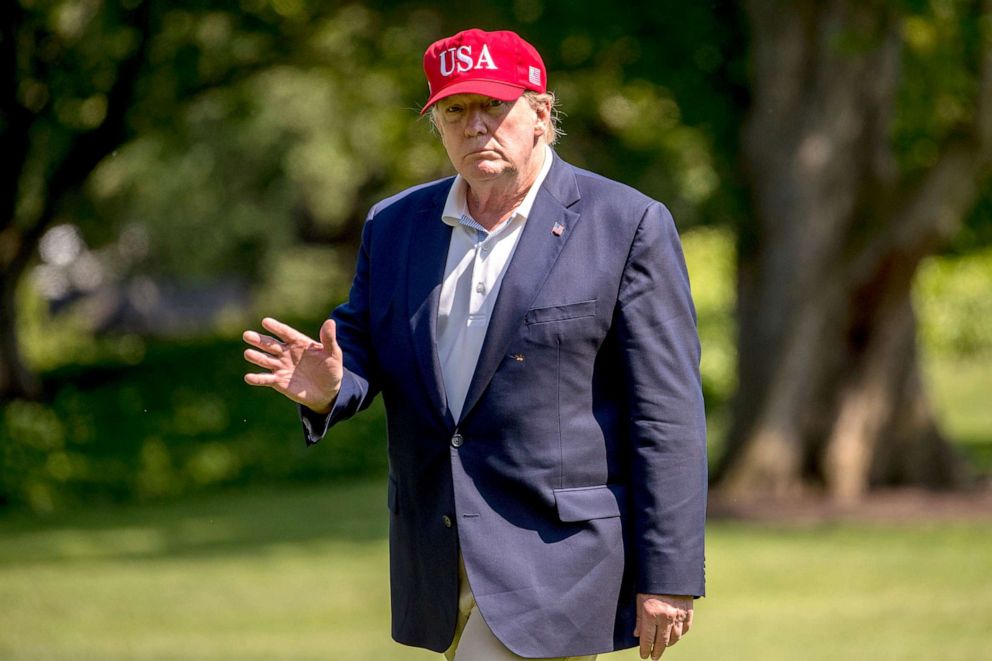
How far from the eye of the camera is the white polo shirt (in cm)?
379

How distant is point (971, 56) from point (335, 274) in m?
23.7

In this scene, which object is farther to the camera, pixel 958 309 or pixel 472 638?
pixel 958 309

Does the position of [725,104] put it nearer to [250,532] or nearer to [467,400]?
[250,532]

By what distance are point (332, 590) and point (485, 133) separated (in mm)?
7614

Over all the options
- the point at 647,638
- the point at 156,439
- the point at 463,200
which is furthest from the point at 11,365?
the point at 647,638

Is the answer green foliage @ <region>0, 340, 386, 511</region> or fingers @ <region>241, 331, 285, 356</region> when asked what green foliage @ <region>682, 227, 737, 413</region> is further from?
fingers @ <region>241, 331, 285, 356</region>

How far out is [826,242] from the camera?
13.7 m

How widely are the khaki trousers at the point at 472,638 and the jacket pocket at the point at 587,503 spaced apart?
→ 0.94 ft

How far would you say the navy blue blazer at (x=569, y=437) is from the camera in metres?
3.68

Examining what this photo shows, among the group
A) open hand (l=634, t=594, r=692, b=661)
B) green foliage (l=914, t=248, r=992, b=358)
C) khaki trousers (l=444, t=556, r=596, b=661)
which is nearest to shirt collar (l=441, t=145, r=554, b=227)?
khaki trousers (l=444, t=556, r=596, b=661)

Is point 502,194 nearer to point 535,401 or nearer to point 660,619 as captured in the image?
point 535,401

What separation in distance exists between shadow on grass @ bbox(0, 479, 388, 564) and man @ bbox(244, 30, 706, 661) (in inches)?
361

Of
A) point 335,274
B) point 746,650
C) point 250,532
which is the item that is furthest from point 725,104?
point 335,274

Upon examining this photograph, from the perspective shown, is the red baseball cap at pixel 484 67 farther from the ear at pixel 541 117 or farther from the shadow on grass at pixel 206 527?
the shadow on grass at pixel 206 527
